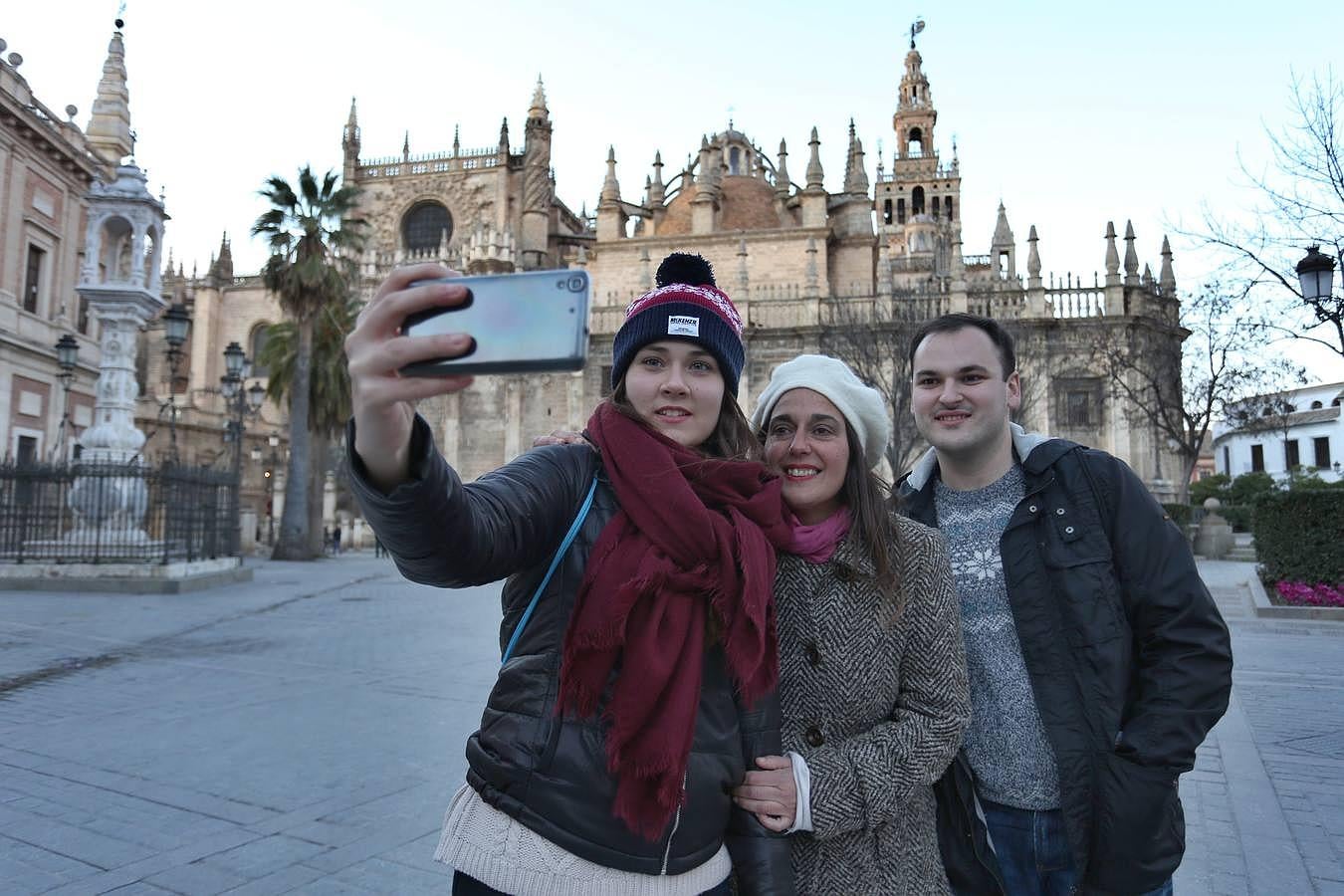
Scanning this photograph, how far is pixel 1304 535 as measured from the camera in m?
10.6

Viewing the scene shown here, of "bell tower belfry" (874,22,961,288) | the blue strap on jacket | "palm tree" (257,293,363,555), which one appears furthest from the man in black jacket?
"bell tower belfry" (874,22,961,288)

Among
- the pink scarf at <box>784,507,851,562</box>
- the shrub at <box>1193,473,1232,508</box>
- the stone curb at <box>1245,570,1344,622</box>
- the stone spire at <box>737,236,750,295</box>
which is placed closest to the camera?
the pink scarf at <box>784,507,851,562</box>

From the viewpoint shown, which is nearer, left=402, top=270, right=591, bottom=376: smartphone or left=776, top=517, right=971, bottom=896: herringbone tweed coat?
left=402, top=270, right=591, bottom=376: smartphone

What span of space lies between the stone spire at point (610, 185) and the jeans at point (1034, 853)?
132 feet

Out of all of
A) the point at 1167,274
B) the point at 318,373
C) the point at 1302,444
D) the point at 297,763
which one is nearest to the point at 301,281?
the point at 318,373

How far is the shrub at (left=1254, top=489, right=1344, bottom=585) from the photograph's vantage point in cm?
1036

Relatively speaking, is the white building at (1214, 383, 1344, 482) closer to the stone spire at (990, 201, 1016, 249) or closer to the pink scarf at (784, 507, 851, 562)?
the stone spire at (990, 201, 1016, 249)

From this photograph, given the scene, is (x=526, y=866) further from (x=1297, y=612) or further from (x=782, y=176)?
(x=782, y=176)

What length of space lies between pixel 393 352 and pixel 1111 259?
35649 mm

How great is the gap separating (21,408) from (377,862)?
27436 millimetres

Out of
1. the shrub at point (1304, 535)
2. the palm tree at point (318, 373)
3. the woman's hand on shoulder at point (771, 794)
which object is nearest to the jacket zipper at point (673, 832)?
the woman's hand on shoulder at point (771, 794)

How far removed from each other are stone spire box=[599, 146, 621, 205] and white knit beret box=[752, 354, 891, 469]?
131 ft

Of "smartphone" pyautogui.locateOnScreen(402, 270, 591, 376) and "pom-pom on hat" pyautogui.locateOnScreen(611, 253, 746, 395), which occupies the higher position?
"pom-pom on hat" pyautogui.locateOnScreen(611, 253, 746, 395)

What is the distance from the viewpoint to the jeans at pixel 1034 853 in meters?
1.83
